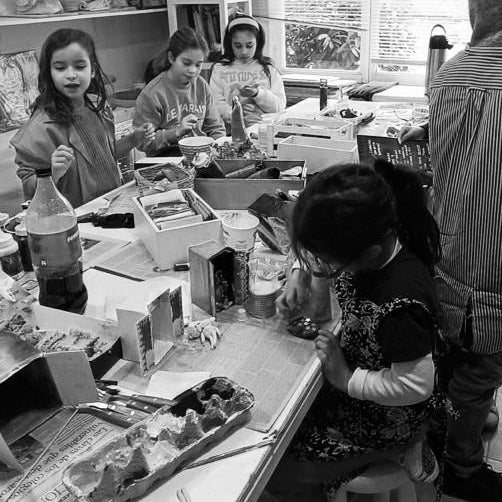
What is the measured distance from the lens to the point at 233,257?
126 cm

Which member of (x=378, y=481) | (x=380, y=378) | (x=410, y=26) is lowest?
(x=378, y=481)

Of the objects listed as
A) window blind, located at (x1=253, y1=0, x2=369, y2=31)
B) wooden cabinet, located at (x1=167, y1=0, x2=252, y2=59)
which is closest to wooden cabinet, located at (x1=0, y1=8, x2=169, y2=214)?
wooden cabinet, located at (x1=167, y1=0, x2=252, y2=59)

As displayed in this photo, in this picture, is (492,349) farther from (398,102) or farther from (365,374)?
(398,102)

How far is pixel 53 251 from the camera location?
125cm

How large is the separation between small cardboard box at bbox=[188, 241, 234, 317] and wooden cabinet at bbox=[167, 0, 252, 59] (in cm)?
288

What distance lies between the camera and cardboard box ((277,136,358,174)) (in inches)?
77.3

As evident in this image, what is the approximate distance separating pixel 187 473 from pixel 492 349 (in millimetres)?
833

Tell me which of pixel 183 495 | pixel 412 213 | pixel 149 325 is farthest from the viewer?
pixel 412 213

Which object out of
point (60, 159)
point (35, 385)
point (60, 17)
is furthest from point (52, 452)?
point (60, 17)

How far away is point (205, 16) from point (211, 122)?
4.32 ft

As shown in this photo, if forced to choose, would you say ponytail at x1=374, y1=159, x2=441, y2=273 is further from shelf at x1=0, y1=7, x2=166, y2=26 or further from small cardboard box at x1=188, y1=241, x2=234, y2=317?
shelf at x1=0, y1=7, x2=166, y2=26

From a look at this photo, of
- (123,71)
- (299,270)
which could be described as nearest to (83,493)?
(299,270)

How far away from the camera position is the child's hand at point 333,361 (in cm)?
112

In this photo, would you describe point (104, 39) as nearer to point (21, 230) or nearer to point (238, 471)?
point (21, 230)
